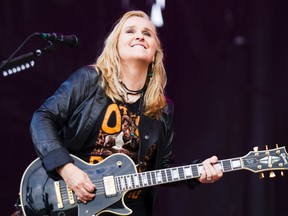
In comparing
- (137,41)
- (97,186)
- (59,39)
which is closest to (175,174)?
(97,186)

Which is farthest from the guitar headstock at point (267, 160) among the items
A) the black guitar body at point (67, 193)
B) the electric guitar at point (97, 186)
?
the black guitar body at point (67, 193)

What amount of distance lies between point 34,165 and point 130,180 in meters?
0.52

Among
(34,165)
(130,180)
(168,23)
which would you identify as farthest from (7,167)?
(168,23)

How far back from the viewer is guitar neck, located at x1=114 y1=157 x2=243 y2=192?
2.75 m

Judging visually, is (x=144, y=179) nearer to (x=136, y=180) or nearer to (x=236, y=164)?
(x=136, y=180)

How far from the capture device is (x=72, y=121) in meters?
2.88

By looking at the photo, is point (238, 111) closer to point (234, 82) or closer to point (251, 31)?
point (234, 82)

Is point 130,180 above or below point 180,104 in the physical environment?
below

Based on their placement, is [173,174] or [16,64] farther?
[173,174]

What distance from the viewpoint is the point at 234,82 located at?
4.06 m

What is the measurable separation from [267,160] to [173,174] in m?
0.52

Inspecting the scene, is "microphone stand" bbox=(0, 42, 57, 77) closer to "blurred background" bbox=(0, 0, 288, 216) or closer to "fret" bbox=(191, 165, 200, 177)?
"fret" bbox=(191, 165, 200, 177)

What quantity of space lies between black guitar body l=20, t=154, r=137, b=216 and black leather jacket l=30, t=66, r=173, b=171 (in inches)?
3.5

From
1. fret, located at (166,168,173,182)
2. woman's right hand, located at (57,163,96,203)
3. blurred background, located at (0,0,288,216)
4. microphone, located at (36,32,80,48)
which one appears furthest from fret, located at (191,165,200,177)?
blurred background, located at (0,0,288,216)
